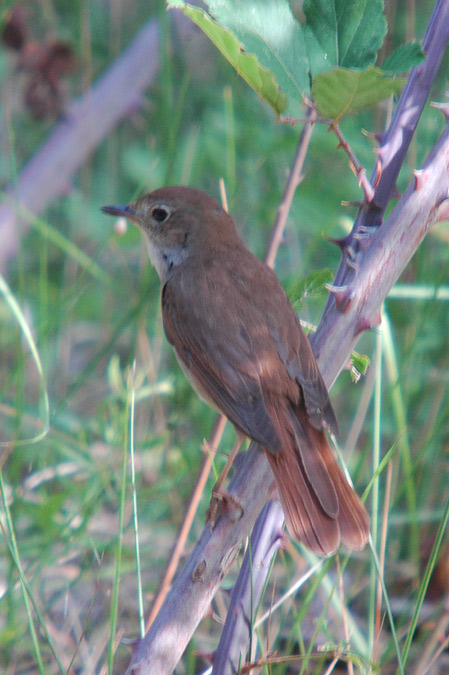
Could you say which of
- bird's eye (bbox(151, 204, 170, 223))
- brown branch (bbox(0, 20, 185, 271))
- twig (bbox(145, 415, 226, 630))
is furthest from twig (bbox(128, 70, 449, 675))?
brown branch (bbox(0, 20, 185, 271))

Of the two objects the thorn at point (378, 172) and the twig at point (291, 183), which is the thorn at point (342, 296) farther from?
the twig at point (291, 183)

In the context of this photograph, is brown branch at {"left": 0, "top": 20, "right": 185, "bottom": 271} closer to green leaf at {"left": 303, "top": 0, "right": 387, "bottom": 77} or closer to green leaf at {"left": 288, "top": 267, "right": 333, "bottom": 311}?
green leaf at {"left": 288, "top": 267, "right": 333, "bottom": 311}

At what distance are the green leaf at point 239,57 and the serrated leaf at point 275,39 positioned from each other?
6cm

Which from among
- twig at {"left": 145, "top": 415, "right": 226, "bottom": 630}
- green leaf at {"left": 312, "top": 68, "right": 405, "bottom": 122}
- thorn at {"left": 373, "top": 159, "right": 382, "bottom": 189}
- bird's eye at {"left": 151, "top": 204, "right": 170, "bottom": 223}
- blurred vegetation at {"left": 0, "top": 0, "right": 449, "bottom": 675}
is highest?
green leaf at {"left": 312, "top": 68, "right": 405, "bottom": 122}

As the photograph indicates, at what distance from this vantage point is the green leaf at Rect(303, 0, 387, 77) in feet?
5.33

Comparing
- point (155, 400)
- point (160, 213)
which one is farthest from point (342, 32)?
point (155, 400)

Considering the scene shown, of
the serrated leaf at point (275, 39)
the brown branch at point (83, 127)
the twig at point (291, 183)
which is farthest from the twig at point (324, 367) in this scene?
the brown branch at point (83, 127)

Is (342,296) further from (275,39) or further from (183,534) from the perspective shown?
(183,534)

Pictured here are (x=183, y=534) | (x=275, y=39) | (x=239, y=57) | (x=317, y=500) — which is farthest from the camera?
(x=183, y=534)

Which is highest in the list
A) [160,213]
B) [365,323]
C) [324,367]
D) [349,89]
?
[349,89]

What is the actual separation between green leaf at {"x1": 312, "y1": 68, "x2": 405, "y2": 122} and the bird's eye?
1.54 metres

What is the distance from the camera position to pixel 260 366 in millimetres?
2352

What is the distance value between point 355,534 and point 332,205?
2.73m

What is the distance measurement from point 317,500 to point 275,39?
3.59 ft
